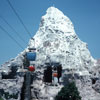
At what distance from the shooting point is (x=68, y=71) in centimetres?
3700

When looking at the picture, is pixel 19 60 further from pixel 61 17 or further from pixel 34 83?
pixel 61 17

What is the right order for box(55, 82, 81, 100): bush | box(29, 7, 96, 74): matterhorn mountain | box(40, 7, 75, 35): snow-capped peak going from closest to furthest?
1. box(55, 82, 81, 100): bush
2. box(29, 7, 96, 74): matterhorn mountain
3. box(40, 7, 75, 35): snow-capped peak

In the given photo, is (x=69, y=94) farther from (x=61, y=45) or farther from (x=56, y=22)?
(x=56, y=22)

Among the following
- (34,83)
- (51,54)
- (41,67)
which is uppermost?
(51,54)

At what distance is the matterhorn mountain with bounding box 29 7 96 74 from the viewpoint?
38375 mm

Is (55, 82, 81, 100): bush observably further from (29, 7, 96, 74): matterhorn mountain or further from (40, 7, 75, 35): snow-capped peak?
(40, 7, 75, 35): snow-capped peak

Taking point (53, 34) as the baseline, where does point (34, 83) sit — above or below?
below

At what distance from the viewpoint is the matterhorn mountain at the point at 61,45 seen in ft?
126

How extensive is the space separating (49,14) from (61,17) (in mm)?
3040

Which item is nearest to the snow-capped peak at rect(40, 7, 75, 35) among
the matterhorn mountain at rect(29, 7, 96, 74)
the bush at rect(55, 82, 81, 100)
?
the matterhorn mountain at rect(29, 7, 96, 74)

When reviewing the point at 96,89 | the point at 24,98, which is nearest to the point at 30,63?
the point at 24,98

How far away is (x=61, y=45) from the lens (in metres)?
40.3

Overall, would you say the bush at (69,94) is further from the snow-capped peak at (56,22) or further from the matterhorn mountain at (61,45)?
the snow-capped peak at (56,22)

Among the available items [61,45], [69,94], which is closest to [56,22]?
[61,45]
